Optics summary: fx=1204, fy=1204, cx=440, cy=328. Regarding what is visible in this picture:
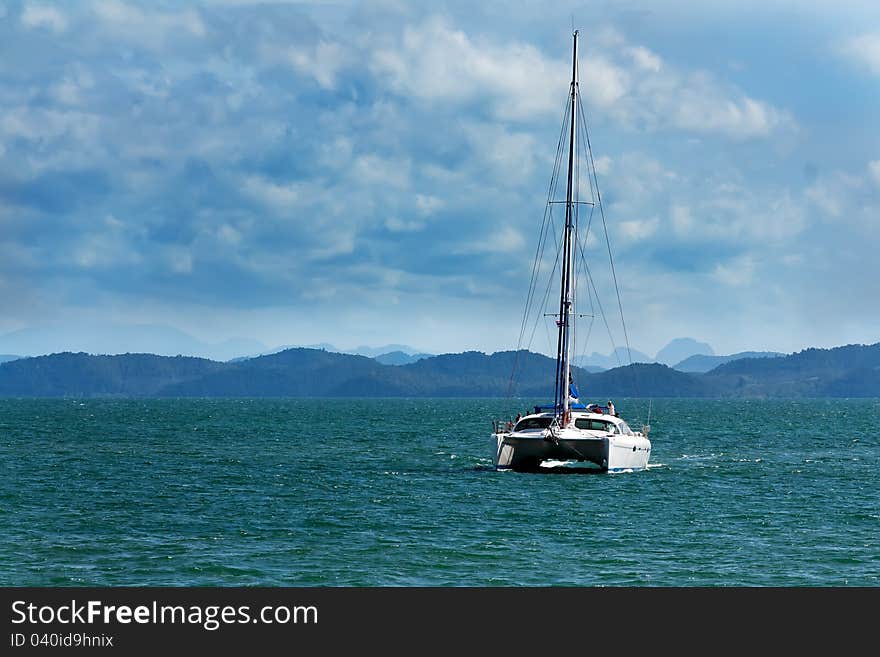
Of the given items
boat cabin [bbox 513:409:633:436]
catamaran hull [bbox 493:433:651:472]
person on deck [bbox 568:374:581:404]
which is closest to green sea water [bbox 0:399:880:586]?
catamaran hull [bbox 493:433:651:472]

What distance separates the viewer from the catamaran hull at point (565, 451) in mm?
66938

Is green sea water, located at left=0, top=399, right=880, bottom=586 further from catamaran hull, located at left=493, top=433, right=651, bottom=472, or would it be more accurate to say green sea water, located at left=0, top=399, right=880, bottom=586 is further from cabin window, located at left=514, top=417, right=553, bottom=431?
cabin window, located at left=514, top=417, right=553, bottom=431

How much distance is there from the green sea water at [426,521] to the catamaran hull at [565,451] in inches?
42.3

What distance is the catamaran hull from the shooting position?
66.9 m

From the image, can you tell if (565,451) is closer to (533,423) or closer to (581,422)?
(581,422)

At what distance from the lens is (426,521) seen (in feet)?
160

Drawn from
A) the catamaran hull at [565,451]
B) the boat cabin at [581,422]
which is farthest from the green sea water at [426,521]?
the boat cabin at [581,422]

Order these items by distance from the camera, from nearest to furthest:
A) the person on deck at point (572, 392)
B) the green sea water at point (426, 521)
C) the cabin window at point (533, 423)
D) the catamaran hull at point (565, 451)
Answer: the green sea water at point (426, 521), the catamaran hull at point (565, 451), the cabin window at point (533, 423), the person on deck at point (572, 392)

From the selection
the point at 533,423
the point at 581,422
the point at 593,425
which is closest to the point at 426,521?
the point at 533,423

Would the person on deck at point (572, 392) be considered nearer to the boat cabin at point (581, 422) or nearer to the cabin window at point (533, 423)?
the boat cabin at point (581, 422)

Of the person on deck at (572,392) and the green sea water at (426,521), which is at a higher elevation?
the person on deck at (572,392)
